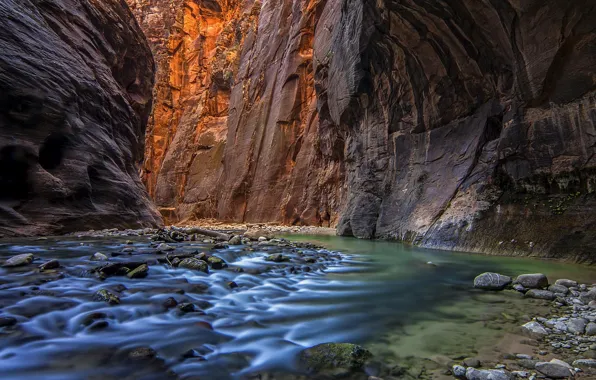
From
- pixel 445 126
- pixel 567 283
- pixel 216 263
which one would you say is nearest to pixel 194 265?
pixel 216 263

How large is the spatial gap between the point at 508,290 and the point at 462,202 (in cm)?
540

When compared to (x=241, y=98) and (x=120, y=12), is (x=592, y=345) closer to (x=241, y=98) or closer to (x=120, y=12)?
(x=120, y=12)

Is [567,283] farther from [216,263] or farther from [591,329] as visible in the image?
[216,263]

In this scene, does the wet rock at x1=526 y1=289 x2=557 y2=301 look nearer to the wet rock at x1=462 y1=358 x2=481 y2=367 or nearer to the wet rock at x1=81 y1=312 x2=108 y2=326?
the wet rock at x1=462 y1=358 x2=481 y2=367

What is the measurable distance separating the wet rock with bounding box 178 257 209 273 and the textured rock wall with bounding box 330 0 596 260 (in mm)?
6376

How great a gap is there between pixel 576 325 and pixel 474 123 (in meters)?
8.32

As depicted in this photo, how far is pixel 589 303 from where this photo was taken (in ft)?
10.6

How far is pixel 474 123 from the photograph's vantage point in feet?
32.1

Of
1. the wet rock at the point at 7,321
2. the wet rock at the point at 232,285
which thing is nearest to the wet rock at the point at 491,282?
the wet rock at the point at 232,285

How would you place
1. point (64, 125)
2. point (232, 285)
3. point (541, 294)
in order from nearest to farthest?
point (541, 294) < point (232, 285) < point (64, 125)

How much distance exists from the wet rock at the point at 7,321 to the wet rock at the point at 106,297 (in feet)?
2.12

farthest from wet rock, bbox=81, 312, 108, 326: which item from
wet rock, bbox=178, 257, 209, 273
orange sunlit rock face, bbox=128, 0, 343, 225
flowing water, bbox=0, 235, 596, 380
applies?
orange sunlit rock face, bbox=128, 0, 343, 225

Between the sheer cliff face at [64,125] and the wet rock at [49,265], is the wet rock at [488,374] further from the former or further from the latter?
the sheer cliff face at [64,125]

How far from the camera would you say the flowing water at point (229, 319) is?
198cm
